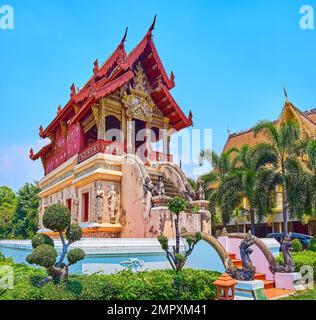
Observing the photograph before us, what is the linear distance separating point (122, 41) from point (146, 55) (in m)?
1.77

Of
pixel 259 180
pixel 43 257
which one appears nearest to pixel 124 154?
pixel 259 180

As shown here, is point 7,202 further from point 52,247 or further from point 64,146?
point 52,247

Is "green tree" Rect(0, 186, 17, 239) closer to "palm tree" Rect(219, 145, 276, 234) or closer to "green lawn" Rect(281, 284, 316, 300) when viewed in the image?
"palm tree" Rect(219, 145, 276, 234)

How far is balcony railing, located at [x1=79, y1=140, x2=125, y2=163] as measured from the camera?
547 inches

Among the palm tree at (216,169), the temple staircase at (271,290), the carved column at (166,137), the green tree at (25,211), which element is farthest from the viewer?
the green tree at (25,211)

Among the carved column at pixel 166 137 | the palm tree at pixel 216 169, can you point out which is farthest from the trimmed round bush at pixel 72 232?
the palm tree at pixel 216 169

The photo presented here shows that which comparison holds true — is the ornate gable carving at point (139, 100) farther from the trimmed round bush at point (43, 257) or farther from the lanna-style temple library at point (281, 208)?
the trimmed round bush at point (43, 257)

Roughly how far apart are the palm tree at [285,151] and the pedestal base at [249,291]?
362 inches

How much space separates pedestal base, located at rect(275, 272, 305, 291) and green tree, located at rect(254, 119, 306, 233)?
23.4 ft

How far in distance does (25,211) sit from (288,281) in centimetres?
2651

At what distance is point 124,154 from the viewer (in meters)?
14.6

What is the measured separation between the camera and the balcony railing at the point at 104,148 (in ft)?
45.5
